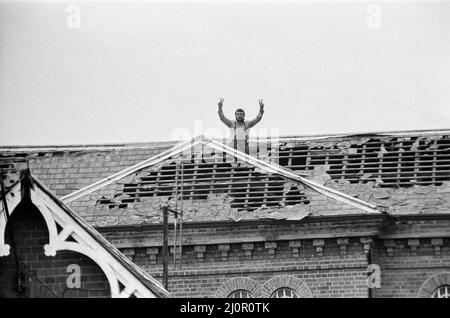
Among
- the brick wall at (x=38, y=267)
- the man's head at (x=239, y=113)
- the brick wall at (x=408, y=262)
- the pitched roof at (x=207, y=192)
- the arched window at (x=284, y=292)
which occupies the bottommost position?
the arched window at (x=284, y=292)

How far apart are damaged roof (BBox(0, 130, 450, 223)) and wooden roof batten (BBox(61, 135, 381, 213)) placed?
0.73 ft

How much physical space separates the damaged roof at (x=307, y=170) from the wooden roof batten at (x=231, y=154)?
22 centimetres

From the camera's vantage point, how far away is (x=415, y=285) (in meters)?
39.0

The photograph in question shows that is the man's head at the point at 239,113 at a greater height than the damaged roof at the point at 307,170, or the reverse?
the man's head at the point at 239,113

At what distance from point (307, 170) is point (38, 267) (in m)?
21.0

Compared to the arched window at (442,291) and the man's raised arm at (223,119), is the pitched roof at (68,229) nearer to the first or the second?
the man's raised arm at (223,119)

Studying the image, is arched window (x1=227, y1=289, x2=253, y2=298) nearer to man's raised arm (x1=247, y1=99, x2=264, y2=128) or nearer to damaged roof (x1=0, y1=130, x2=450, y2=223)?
damaged roof (x1=0, y1=130, x2=450, y2=223)

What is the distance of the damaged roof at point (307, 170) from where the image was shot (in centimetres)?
3900

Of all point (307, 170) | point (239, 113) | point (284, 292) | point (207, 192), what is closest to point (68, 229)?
point (284, 292)

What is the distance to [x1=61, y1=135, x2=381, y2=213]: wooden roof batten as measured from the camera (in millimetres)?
38344

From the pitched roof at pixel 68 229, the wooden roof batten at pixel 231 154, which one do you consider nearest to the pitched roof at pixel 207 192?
the wooden roof batten at pixel 231 154

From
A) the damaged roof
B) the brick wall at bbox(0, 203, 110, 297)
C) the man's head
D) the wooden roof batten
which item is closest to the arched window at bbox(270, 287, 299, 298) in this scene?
the damaged roof
